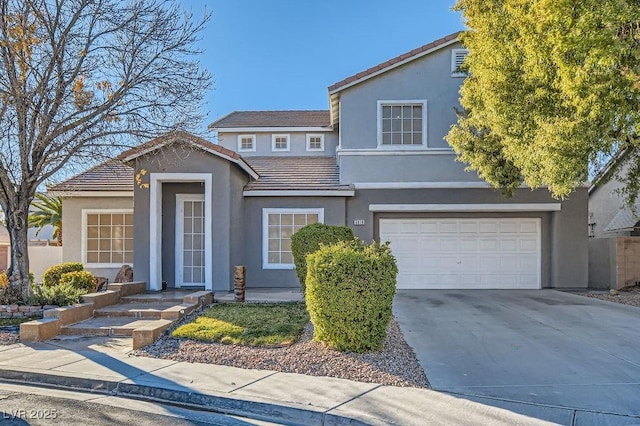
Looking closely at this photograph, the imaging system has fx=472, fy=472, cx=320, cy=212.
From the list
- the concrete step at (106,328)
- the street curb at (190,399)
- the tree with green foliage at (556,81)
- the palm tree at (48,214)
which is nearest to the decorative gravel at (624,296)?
the tree with green foliage at (556,81)

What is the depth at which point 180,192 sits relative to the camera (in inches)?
540

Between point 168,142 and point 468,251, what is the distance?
9.83 metres

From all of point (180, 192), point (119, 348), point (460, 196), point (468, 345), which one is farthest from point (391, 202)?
point (119, 348)

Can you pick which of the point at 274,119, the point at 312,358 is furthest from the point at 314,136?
the point at 312,358

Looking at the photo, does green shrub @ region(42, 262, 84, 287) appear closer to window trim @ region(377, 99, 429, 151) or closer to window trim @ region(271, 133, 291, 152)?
window trim @ region(271, 133, 291, 152)

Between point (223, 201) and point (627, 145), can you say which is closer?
point (627, 145)

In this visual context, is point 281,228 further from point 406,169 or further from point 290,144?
point 290,144

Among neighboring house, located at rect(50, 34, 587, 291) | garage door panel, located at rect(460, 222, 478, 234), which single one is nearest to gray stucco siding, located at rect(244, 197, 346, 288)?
neighboring house, located at rect(50, 34, 587, 291)

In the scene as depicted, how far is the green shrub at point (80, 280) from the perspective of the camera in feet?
38.5

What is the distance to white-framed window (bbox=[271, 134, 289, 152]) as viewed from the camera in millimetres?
19339

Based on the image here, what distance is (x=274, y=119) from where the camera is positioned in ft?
67.1

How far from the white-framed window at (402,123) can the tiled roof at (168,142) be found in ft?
16.8

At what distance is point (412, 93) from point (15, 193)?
11301 mm

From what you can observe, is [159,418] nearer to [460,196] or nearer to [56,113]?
[56,113]
